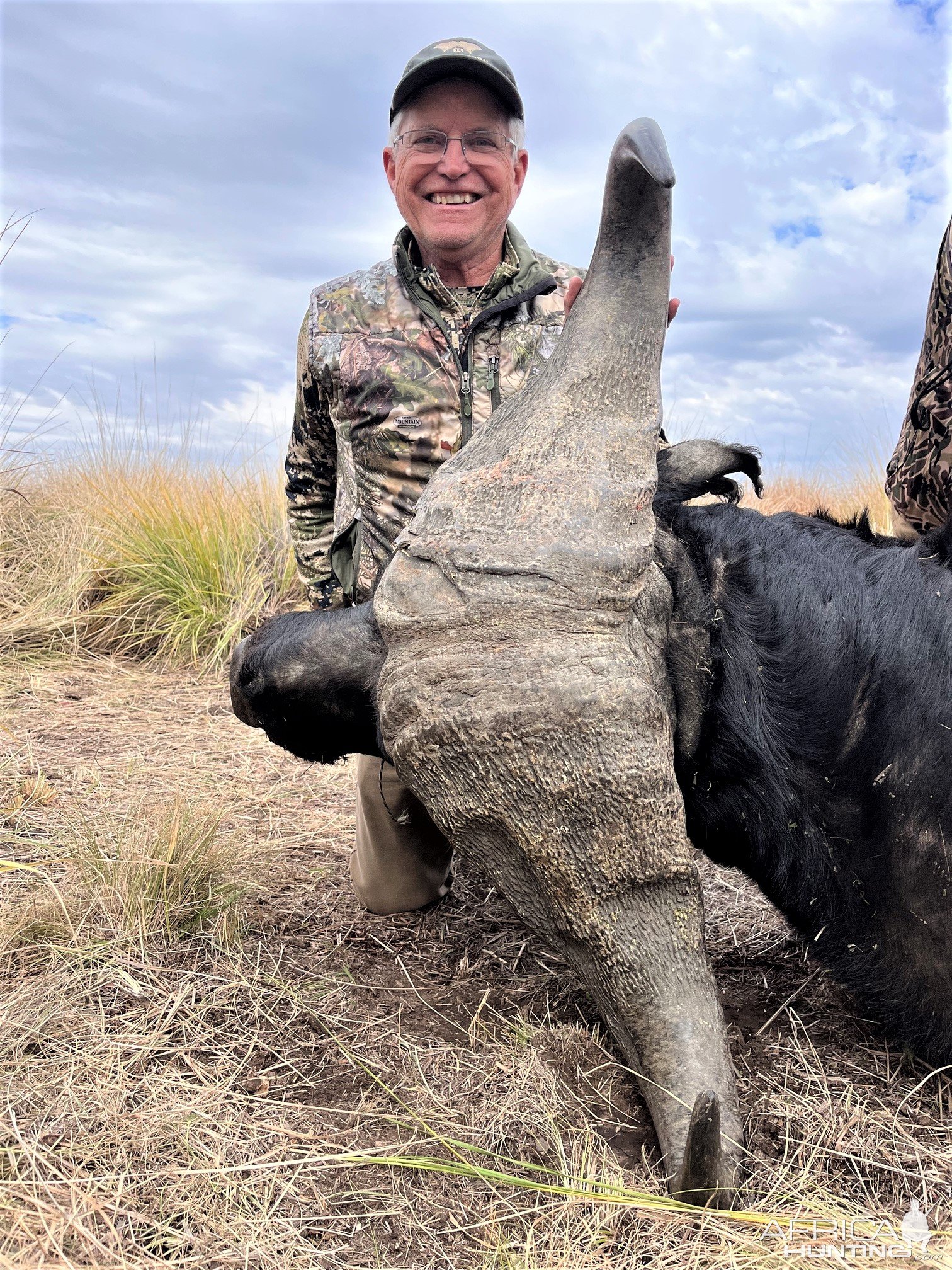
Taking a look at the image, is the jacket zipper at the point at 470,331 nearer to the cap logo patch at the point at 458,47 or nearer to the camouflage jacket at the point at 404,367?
the camouflage jacket at the point at 404,367

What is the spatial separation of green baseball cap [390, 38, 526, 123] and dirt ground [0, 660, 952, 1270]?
257 cm

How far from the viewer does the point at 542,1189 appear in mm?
1863

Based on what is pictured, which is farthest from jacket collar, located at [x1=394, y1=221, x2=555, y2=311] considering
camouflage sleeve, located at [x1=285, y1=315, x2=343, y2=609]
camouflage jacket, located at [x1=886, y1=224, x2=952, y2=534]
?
camouflage jacket, located at [x1=886, y1=224, x2=952, y2=534]

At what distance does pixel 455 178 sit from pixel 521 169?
40 centimetres

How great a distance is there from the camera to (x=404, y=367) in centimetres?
336

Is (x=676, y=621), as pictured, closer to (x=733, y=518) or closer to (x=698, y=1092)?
(x=733, y=518)

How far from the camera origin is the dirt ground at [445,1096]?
1781 mm

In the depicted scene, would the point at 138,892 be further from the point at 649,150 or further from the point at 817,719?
the point at 649,150

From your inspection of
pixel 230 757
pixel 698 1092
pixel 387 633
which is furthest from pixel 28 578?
pixel 698 1092

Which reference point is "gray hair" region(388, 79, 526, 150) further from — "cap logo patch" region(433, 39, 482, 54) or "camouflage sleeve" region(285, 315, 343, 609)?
"camouflage sleeve" region(285, 315, 343, 609)

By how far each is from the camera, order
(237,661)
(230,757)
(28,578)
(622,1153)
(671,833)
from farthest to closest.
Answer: (28,578)
(230,757)
(237,661)
(622,1153)
(671,833)

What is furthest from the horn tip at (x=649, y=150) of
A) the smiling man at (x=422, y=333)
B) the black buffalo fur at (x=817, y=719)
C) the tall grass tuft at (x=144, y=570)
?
the tall grass tuft at (x=144, y=570)

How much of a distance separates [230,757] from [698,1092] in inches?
145

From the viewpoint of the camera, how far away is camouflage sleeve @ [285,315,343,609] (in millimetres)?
3785
